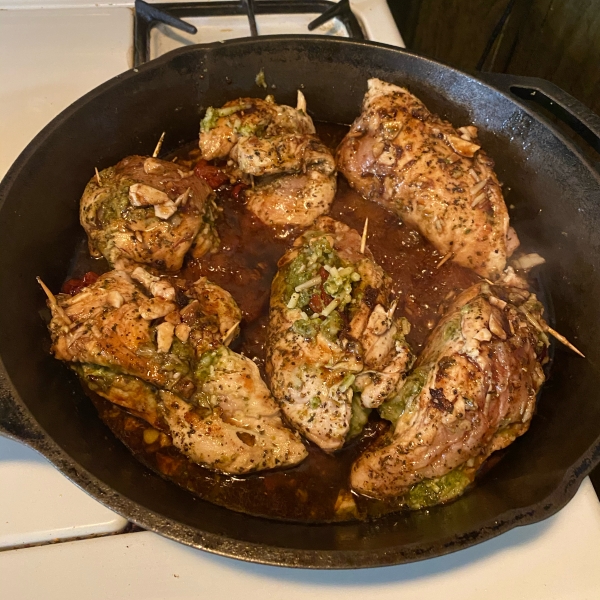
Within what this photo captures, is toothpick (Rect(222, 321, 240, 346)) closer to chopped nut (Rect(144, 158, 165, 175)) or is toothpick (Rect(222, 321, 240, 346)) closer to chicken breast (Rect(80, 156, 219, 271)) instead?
chicken breast (Rect(80, 156, 219, 271))

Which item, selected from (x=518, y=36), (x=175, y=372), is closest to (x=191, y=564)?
(x=175, y=372)

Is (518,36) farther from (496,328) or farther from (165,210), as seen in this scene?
(165,210)

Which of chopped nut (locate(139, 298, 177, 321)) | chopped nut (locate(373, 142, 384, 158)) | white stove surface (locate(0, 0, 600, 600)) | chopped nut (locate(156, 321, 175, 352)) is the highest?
chopped nut (locate(373, 142, 384, 158))

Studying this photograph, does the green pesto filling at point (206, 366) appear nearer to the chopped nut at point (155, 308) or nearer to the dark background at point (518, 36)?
the chopped nut at point (155, 308)

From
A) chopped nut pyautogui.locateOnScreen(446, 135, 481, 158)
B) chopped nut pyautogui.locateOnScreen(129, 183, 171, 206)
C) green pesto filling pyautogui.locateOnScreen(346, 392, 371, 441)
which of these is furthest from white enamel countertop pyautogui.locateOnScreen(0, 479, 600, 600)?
chopped nut pyautogui.locateOnScreen(446, 135, 481, 158)

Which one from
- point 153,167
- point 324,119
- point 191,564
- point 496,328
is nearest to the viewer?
point 191,564

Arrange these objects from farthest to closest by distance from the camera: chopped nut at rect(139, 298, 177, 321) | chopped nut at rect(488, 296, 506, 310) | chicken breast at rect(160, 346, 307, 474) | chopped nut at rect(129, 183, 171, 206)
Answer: chopped nut at rect(129, 183, 171, 206) < chopped nut at rect(488, 296, 506, 310) < chopped nut at rect(139, 298, 177, 321) < chicken breast at rect(160, 346, 307, 474)

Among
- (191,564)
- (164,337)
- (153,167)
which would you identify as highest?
(153,167)
